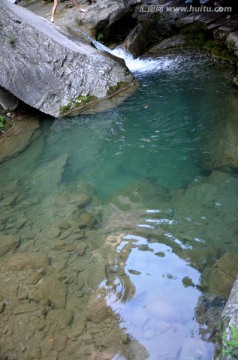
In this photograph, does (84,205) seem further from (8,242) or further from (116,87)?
(116,87)

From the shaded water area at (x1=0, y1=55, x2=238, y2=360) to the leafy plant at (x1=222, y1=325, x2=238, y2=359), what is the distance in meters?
0.68

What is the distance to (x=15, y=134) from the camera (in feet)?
29.9

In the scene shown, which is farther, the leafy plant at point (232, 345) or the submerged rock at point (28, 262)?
the submerged rock at point (28, 262)

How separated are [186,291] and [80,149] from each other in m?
4.78

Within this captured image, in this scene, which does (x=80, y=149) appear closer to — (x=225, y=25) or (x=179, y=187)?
(x=179, y=187)

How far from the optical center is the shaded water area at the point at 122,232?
Answer: 403cm

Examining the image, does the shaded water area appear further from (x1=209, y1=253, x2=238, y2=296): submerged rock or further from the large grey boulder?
the large grey boulder

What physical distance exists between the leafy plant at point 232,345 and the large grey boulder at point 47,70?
776 cm

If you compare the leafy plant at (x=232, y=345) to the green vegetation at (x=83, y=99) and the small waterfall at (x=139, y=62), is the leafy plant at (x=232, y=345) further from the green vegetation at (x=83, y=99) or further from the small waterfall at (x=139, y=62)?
the small waterfall at (x=139, y=62)

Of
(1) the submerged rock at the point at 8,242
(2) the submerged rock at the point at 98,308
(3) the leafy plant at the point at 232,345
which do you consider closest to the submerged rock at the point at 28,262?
(1) the submerged rock at the point at 8,242

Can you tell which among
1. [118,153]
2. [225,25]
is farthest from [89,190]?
[225,25]

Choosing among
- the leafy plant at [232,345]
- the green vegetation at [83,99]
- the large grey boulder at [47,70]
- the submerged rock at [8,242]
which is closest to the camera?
the leafy plant at [232,345]

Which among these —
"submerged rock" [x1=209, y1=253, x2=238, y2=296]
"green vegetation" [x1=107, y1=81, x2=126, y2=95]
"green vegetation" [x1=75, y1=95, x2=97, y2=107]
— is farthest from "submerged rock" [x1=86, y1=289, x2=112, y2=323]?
"green vegetation" [x1=107, y1=81, x2=126, y2=95]

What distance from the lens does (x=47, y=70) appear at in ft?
31.4
